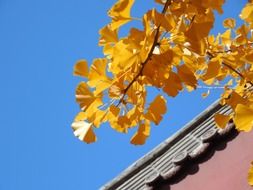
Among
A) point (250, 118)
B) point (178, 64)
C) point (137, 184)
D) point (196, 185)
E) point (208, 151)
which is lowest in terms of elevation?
point (250, 118)

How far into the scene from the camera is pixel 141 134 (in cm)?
67

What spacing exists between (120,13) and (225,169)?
175cm

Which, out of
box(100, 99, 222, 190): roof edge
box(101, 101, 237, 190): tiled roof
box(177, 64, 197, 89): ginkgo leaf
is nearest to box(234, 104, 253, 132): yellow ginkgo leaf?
box(177, 64, 197, 89): ginkgo leaf

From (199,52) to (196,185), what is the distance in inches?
67.0

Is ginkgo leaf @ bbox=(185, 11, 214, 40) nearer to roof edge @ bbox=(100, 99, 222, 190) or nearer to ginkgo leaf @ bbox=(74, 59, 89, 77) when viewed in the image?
ginkgo leaf @ bbox=(74, 59, 89, 77)

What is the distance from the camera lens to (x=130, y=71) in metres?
0.56

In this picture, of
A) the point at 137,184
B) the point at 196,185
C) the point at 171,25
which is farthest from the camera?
the point at 137,184

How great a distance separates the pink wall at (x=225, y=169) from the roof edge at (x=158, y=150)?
0.91m

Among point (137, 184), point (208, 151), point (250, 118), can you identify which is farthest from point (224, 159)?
point (250, 118)

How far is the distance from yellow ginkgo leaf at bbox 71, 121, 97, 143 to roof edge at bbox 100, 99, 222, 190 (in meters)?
2.40

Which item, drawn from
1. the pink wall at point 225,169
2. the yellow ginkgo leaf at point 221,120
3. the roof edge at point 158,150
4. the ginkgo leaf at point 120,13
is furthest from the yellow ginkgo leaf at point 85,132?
the roof edge at point 158,150

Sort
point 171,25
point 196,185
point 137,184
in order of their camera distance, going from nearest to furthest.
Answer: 1. point 171,25
2. point 196,185
3. point 137,184

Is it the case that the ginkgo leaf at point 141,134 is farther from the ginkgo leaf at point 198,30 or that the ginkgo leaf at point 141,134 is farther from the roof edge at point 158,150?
the roof edge at point 158,150

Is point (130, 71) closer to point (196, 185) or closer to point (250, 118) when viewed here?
point (250, 118)
